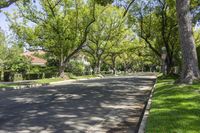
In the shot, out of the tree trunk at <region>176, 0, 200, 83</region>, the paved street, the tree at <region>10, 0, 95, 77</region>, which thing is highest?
the tree at <region>10, 0, 95, 77</region>

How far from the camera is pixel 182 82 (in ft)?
53.8

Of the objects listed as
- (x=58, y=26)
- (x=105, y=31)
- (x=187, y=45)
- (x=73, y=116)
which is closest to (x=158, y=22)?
(x=58, y=26)

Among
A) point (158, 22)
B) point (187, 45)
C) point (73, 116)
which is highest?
point (158, 22)

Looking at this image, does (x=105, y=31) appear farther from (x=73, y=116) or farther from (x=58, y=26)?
(x=73, y=116)

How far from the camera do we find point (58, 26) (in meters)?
39.4

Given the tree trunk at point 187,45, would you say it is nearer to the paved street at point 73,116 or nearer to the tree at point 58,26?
the paved street at point 73,116

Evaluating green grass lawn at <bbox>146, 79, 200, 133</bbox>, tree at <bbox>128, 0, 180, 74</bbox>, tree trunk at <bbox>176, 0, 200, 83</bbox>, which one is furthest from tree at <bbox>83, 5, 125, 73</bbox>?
green grass lawn at <bbox>146, 79, 200, 133</bbox>

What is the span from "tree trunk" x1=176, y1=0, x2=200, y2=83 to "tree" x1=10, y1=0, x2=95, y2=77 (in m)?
24.1

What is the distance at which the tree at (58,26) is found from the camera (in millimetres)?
39438

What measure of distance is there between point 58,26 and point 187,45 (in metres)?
25.2

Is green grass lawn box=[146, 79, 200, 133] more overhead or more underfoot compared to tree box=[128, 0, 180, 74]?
more underfoot

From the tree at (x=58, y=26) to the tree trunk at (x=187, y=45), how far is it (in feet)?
78.9

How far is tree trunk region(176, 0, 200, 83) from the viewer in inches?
635

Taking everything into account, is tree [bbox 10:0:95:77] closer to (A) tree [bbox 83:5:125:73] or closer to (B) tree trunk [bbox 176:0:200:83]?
(A) tree [bbox 83:5:125:73]
